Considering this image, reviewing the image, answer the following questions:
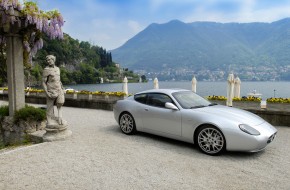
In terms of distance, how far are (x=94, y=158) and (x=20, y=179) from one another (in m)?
1.48

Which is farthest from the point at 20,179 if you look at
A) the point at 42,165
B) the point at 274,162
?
the point at 274,162

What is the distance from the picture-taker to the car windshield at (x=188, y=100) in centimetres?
634

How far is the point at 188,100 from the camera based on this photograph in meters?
6.61

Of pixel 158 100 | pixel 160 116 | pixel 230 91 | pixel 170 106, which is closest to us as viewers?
pixel 170 106

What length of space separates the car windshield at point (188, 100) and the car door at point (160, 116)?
9.7 inches

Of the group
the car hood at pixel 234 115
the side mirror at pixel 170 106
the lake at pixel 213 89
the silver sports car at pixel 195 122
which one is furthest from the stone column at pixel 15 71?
the lake at pixel 213 89

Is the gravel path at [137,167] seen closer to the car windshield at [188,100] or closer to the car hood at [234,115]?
the car hood at [234,115]

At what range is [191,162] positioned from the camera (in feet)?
16.9

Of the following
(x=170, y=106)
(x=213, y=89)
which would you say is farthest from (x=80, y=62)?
(x=170, y=106)

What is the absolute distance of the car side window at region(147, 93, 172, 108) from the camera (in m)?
6.60

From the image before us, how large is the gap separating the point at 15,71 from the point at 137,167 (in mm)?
6004

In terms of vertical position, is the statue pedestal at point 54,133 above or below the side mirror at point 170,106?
below

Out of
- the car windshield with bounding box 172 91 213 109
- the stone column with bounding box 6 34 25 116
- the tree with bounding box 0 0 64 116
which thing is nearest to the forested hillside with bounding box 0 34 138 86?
the tree with bounding box 0 0 64 116

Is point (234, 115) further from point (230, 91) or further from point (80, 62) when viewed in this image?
point (80, 62)
